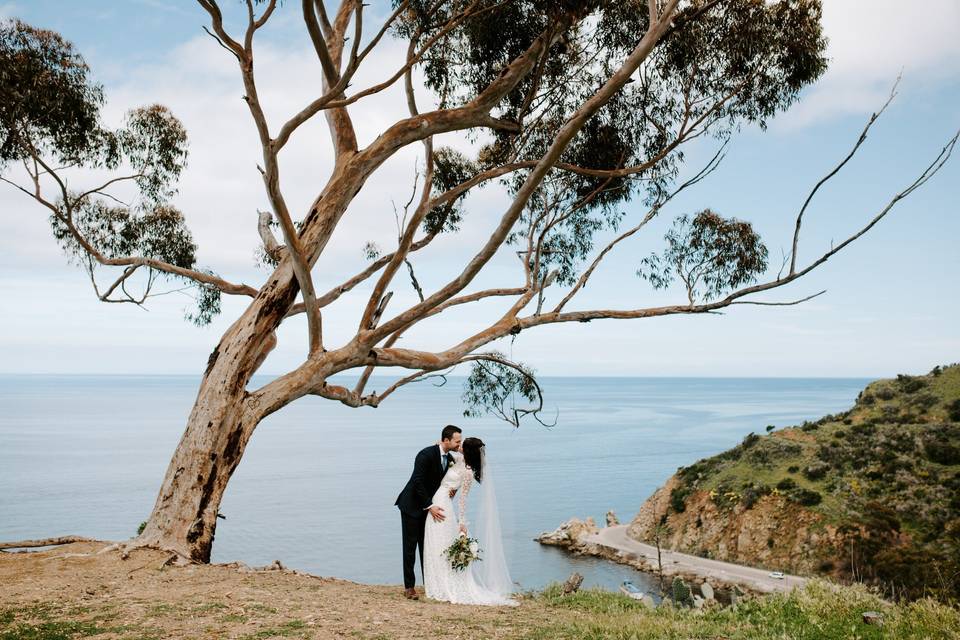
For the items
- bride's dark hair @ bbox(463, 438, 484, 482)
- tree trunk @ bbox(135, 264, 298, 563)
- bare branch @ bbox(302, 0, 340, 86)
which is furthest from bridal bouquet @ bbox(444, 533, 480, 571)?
bare branch @ bbox(302, 0, 340, 86)

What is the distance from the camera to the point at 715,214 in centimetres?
1456

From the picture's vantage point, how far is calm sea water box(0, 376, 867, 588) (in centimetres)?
4134

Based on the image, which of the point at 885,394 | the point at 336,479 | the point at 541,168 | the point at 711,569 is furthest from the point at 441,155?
the point at 336,479

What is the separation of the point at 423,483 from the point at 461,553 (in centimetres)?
74

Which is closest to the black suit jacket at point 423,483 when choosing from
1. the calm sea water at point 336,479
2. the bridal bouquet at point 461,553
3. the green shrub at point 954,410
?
the bridal bouquet at point 461,553

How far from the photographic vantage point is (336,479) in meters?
64.9

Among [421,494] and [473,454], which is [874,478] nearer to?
[473,454]

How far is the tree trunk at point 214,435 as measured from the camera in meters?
8.73

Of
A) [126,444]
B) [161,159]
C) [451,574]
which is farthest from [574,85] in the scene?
[126,444]

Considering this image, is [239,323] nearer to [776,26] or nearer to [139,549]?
[139,549]

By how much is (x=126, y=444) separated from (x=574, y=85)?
267 feet

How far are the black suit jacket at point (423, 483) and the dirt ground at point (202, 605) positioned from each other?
82 centimetres

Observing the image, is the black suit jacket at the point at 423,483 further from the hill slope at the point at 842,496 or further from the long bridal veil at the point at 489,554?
the hill slope at the point at 842,496

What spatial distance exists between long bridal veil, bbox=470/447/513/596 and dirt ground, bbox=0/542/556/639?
356 millimetres
